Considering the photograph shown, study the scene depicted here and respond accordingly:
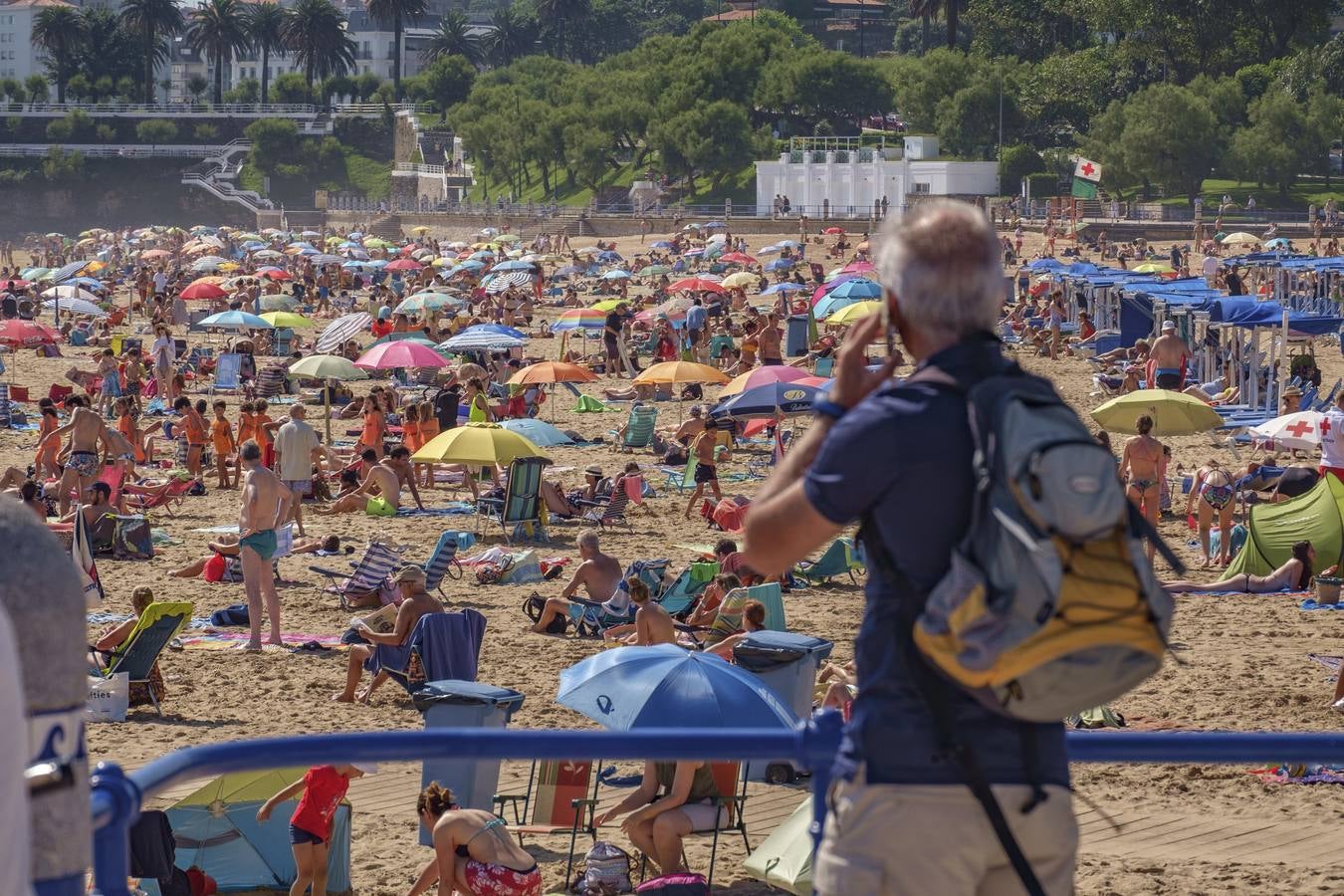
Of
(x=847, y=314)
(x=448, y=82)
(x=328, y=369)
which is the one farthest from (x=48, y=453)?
(x=448, y=82)

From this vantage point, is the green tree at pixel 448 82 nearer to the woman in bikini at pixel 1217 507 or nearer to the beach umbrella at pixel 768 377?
the beach umbrella at pixel 768 377

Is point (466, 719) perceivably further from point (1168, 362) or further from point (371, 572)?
point (1168, 362)

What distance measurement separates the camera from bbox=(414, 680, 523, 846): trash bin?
23.2 ft

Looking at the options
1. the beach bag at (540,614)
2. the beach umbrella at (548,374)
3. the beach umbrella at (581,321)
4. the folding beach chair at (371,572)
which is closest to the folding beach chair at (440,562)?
the folding beach chair at (371,572)

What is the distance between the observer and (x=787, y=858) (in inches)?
242

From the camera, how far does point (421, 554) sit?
1375 cm

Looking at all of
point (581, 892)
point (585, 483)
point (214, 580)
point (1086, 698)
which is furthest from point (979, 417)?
point (585, 483)

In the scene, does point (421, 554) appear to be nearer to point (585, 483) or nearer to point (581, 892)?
point (585, 483)

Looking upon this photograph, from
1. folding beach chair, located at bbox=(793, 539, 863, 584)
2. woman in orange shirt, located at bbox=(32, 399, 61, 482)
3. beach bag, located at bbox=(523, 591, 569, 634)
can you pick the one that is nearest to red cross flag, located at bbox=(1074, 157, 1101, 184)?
woman in orange shirt, located at bbox=(32, 399, 61, 482)

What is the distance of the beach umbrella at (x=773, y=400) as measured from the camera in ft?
51.2

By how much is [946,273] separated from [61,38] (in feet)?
361

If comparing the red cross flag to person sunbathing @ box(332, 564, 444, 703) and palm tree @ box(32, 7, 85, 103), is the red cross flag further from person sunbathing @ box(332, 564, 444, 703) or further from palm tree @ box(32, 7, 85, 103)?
palm tree @ box(32, 7, 85, 103)

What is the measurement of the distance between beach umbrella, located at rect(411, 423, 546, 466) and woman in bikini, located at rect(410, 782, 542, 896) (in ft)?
24.5

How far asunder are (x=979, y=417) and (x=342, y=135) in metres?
96.2
